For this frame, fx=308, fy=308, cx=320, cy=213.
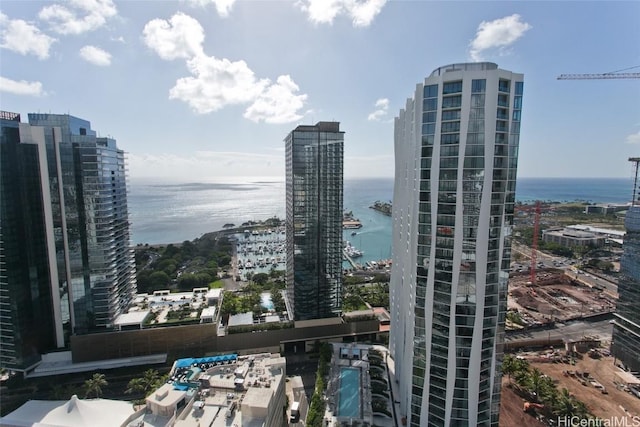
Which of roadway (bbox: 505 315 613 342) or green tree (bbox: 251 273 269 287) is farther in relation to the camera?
green tree (bbox: 251 273 269 287)

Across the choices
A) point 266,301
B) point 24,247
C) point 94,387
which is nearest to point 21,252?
point 24,247

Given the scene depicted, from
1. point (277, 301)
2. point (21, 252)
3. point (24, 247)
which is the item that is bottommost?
point (277, 301)

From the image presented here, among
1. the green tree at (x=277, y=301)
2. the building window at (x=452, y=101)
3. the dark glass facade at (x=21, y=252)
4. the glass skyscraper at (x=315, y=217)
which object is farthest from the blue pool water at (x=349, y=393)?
the dark glass facade at (x=21, y=252)

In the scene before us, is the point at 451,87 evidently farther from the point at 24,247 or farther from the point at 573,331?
the point at 573,331

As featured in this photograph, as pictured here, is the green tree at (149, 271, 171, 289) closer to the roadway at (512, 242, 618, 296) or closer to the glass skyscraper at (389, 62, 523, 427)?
the glass skyscraper at (389, 62, 523, 427)

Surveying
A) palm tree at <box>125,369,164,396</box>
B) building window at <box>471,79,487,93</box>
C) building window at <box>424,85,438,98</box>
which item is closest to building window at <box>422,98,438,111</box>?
building window at <box>424,85,438,98</box>
